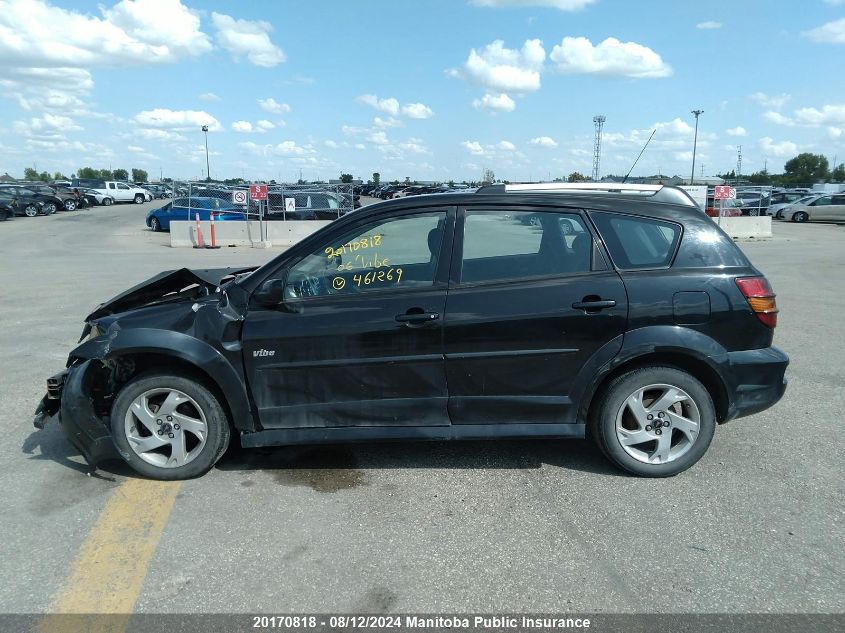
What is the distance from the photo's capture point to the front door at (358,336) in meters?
3.83

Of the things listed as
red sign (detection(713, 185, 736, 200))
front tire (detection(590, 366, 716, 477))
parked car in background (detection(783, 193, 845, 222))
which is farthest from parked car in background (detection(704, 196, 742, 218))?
front tire (detection(590, 366, 716, 477))

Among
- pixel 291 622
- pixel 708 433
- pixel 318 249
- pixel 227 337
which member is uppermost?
pixel 318 249

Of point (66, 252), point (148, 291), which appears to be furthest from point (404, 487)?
point (66, 252)

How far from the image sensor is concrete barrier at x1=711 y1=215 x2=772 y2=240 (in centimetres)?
2377

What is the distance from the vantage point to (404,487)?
3920 mm

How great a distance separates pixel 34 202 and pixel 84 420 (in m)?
37.0

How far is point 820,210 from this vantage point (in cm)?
3362

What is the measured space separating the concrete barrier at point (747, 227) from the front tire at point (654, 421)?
22.0m

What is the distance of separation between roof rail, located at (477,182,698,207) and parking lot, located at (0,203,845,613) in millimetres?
1733

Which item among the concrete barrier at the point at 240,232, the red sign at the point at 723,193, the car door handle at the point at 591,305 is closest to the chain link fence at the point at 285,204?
the concrete barrier at the point at 240,232

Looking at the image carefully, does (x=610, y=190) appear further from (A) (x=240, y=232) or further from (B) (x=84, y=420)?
(A) (x=240, y=232)

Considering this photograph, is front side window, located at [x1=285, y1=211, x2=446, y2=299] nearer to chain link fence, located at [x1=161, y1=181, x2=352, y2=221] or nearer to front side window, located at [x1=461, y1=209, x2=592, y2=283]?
front side window, located at [x1=461, y1=209, x2=592, y2=283]

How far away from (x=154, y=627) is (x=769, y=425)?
4.36 meters

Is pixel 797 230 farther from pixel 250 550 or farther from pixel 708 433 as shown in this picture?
pixel 250 550
